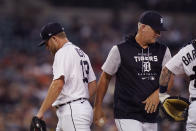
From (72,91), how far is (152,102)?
0.92 meters

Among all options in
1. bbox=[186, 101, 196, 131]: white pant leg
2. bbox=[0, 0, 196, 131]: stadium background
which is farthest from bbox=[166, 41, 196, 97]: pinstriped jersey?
bbox=[0, 0, 196, 131]: stadium background

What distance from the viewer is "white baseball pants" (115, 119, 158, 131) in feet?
21.2

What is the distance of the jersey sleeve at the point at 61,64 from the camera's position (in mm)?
6238

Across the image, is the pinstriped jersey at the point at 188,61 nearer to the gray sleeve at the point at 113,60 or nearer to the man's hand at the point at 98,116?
the gray sleeve at the point at 113,60

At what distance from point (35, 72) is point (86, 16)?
222 inches

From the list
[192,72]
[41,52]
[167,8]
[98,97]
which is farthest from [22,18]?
[192,72]

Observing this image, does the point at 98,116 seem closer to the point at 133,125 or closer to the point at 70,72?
the point at 133,125

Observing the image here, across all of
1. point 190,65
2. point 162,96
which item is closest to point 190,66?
point 190,65

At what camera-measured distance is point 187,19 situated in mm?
19188

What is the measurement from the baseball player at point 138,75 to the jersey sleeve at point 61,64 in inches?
21.6

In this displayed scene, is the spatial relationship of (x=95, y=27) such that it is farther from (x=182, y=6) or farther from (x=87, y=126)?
(x=87, y=126)

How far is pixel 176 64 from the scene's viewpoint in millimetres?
5926

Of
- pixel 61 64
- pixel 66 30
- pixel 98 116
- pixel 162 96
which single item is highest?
pixel 61 64

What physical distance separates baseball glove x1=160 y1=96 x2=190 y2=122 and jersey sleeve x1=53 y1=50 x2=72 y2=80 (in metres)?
1.11
